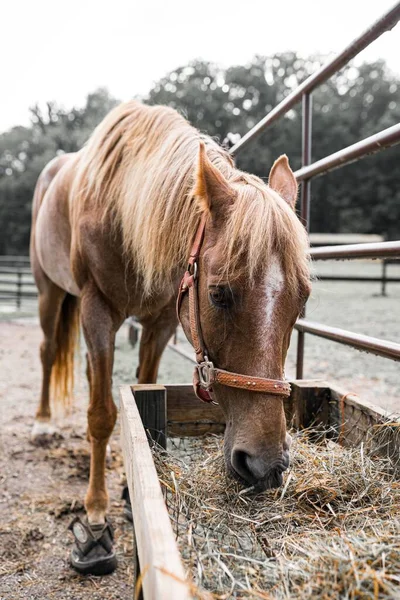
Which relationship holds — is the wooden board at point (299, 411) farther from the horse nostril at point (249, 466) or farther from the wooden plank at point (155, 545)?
the wooden plank at point (155, 545)

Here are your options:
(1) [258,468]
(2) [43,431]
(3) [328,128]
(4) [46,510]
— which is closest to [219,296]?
(1) [258,468]

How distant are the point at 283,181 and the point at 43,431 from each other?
261 centimetres

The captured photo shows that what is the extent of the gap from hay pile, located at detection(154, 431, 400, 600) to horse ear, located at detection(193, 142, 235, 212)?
32.2 inches

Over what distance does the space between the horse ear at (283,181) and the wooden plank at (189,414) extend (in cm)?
83

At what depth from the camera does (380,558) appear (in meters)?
0.84

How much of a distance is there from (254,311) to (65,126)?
4606 centimetres

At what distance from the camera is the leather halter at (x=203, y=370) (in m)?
1.25

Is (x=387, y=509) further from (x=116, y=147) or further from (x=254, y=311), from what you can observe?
(x=116, y=147)

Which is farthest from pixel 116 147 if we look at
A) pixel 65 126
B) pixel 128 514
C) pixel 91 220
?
pixel 65 126

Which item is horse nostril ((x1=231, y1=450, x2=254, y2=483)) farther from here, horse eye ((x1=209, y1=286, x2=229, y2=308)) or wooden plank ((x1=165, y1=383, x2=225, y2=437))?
wooden plank ((x1=165, y1=383, x2=225, y2=437))

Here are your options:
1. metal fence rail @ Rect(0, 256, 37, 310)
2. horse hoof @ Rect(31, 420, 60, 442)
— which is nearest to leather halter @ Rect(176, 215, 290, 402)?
horse hoof @ Rect(31, 420, 60, 442)

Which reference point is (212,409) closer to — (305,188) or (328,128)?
(305,188)

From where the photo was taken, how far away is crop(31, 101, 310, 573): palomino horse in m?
1.28

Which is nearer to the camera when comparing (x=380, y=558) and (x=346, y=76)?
(x=380, y=558)
